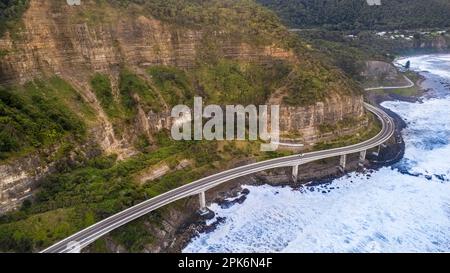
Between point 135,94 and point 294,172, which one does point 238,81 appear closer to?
point 135,94

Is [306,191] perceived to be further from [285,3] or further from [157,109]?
Result: [285,3]

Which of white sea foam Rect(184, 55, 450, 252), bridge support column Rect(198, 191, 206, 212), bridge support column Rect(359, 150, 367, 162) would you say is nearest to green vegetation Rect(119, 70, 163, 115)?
bridge support column Rect(198, 191, 206, 212)

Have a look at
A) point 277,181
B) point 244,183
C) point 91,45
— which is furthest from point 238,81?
point 91,45

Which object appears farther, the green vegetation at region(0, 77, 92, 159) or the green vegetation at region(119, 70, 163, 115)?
the green vegetation at region(119, 70, 163, 115)

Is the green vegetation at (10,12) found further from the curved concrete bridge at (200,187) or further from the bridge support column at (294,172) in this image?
the bridge support column at (294,172)

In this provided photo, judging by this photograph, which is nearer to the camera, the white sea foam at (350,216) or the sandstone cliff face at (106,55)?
the white sea foam at (350,216)

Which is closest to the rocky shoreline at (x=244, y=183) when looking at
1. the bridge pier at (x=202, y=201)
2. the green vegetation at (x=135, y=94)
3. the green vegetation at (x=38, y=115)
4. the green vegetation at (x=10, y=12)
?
the bridge pier at (x=202, y=201)

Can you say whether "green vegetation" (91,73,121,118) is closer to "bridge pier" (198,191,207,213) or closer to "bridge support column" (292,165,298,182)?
"bridge pier" (198,191,207,213)

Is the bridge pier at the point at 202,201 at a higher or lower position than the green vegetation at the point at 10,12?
lower
